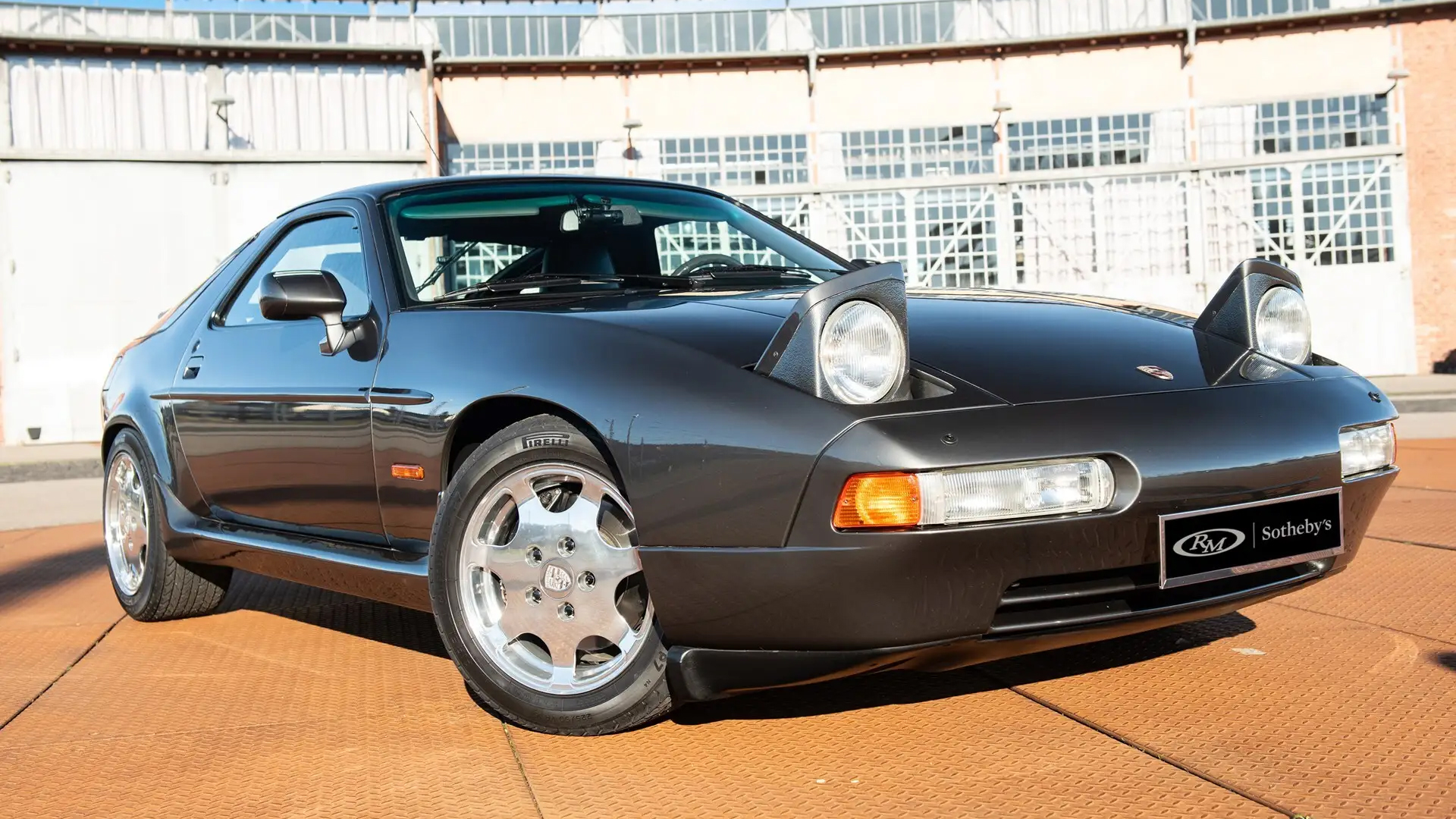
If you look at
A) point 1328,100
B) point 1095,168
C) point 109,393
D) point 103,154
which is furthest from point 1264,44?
point 109,393

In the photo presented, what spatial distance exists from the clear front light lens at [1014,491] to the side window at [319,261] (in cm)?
173

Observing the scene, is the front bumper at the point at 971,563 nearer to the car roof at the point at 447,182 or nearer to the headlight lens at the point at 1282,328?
the headlight lens at the point at 1282,328

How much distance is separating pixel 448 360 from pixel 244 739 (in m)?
0.92

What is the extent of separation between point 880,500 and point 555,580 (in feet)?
2.61

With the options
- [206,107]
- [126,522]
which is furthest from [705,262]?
[206,107]

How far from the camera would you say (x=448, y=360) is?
3.04 meters

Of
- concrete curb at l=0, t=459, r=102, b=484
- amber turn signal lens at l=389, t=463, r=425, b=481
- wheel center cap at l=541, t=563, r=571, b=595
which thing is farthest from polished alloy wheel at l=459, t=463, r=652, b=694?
concrete curb at l=0, t=459, r=102, b=484

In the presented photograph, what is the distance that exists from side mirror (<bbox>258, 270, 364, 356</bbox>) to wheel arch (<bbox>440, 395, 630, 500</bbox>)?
1.66 ft

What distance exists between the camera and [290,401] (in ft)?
11.6

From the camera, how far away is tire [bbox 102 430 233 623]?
14.4 feet

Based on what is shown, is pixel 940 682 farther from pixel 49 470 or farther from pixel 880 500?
pixel 49 470

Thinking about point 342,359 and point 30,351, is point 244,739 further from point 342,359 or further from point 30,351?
point 30,351

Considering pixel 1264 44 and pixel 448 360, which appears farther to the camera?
pixel 1264 44

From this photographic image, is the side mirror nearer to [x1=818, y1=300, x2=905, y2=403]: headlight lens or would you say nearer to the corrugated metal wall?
[x1=818, y1=300, x2=905, y2=403]: headlight lens
